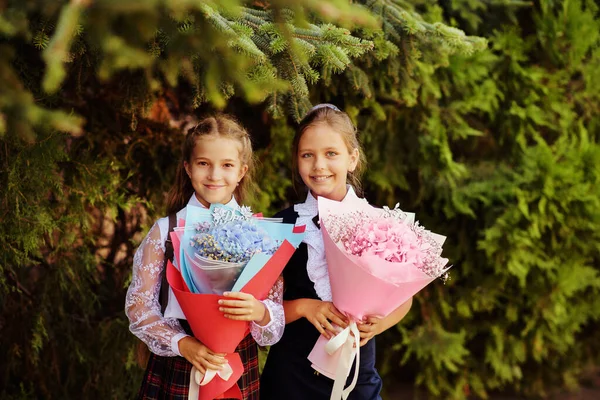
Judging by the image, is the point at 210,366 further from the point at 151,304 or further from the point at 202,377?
the point at 151,304

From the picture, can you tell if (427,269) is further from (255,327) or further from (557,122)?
(557,122)

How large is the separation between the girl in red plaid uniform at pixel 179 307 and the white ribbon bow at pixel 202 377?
0.08ft

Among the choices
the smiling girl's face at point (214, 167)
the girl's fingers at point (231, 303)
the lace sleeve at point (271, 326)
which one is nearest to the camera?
the girl's fingers at point (231, 303)

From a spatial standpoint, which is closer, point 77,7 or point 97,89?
point 77,7

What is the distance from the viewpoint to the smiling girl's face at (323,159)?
2.31 meters

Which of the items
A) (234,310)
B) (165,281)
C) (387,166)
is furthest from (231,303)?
(387,166)

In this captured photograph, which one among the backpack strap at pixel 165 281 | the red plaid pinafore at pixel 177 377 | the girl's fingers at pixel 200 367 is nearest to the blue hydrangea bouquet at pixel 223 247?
the backpack strap at pixel 165 281

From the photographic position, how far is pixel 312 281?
7.34 ft

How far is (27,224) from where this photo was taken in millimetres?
2553

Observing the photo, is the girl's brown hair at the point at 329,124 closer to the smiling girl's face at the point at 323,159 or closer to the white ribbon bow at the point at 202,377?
the smiling girl's face at the point at 323,159

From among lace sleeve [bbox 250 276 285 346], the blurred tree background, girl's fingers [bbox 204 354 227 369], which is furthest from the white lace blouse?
the blurred tree background

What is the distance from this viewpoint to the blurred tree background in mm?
2285

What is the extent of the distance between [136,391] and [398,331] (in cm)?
187

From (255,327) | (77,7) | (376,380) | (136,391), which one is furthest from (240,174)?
(136,391)
